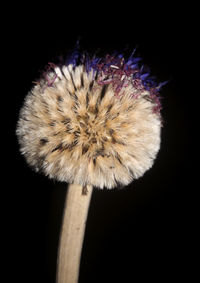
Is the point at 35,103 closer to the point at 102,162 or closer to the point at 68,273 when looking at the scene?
the point at 102,162

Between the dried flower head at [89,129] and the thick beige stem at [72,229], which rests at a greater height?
the dried flower head at [89,129]

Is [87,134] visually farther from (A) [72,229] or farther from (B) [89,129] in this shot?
(A) [72,229]

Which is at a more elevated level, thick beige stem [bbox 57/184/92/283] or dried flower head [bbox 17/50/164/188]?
dried flower head [bbox 17/50/164/188]

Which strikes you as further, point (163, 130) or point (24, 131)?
point (163, 130)

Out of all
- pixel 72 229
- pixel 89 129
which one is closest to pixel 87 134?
pixel 89 129

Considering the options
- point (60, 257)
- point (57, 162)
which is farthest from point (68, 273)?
point (57, 162)
